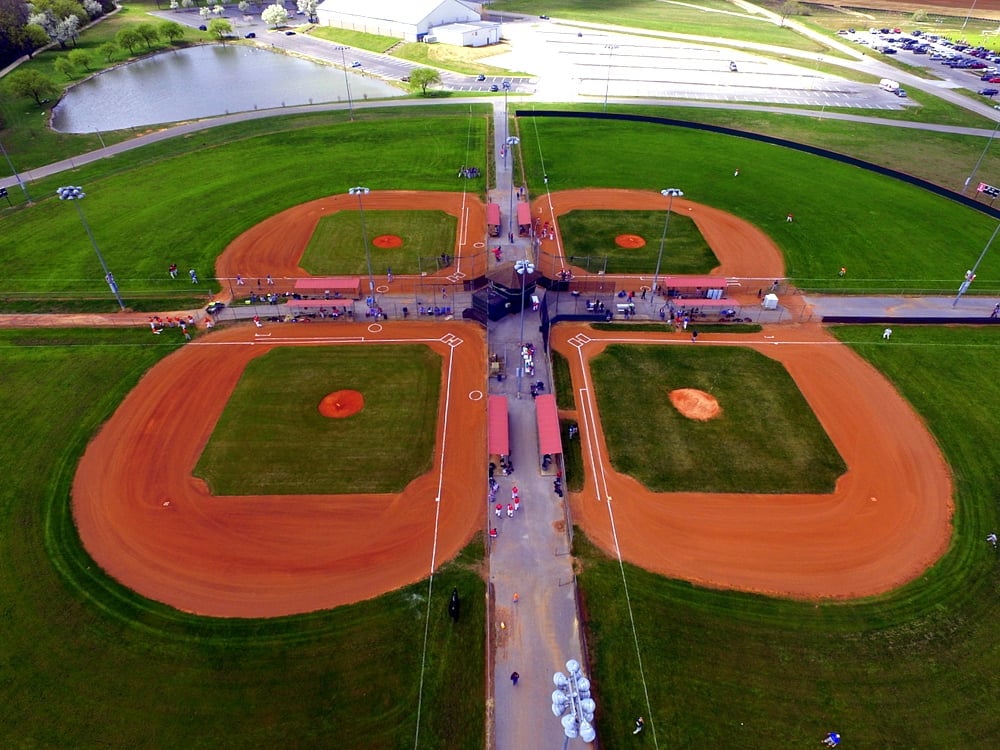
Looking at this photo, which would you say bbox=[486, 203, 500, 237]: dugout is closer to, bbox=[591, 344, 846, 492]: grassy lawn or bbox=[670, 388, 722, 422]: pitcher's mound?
bbox=[591, 344, 846, 492]: grassy lawn

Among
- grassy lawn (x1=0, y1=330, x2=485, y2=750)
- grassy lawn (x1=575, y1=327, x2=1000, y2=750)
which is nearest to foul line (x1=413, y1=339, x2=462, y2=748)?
grassy lawn (x1=0, y1=330, x2=485, y2=750)

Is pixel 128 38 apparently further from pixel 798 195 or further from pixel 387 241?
pixel 798 195

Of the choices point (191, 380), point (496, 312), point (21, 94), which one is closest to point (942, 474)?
point (496, 312)

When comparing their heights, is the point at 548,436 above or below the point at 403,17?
below

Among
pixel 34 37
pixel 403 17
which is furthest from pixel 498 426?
pixel 34 37

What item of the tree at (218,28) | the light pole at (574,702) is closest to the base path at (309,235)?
the light pole at (574,702)

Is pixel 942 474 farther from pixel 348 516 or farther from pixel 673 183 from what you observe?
pixel 673 183
